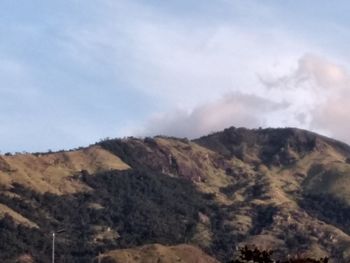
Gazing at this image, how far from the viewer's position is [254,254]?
51969mm

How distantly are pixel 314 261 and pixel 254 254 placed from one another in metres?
3.95

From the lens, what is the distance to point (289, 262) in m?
52.3

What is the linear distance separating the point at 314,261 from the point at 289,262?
66.0 inches

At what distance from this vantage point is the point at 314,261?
52688 millimetres

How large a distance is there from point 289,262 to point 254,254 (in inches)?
90.6
